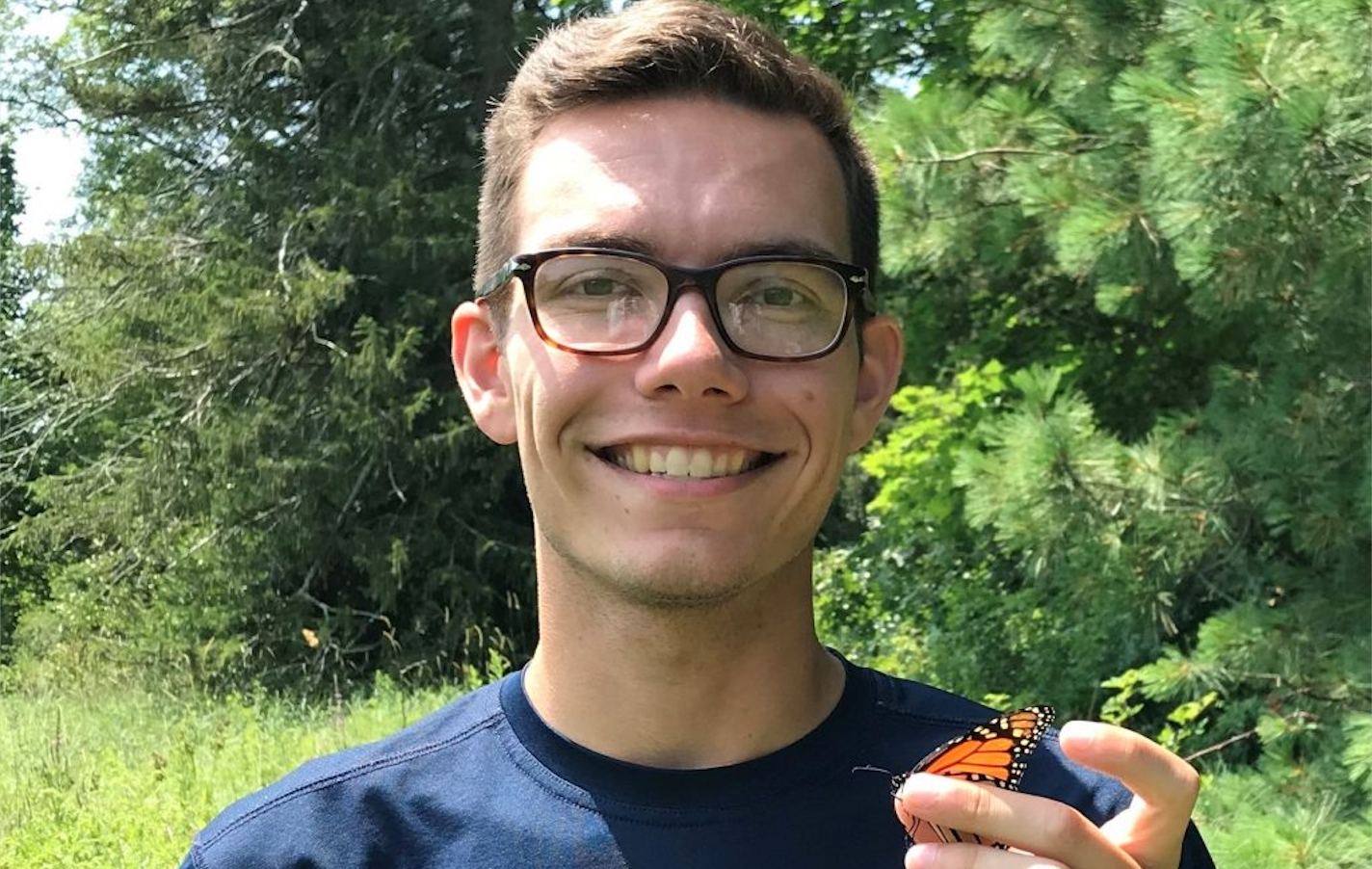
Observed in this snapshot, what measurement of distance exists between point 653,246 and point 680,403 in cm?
18

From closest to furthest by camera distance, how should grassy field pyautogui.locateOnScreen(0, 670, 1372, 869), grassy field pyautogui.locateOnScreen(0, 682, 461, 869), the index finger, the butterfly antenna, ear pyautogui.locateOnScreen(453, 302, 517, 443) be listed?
1. the index finger
2. the butterfly antenna
3. ear pyautogui.locateOnScreen(453, 302, 517, 443)
4. grassy field pyautogui.locateOnScreen(0, 670, 1372, 869)
5. grassy field pyautogui.locateOnScreen(0, 682, 461, 869)

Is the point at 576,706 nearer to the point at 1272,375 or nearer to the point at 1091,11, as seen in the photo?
the point at 1272,375

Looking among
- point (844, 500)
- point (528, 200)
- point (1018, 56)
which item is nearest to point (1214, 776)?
point (1018, 56)

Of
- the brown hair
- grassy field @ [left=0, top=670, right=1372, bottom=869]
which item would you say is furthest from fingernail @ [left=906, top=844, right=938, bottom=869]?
grassy field @ [left=0, top=670, right=1372, bottom=869]

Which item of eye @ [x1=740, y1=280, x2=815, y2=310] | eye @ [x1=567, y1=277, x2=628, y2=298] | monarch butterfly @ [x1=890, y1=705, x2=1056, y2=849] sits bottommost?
monarch butterfly @ [x1=890, y1=705, x2=1056, y2=849]

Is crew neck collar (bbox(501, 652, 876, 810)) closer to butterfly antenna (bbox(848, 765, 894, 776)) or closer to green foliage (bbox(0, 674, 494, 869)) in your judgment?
butterfly antenna (bbox(848, 765, 894, 776))

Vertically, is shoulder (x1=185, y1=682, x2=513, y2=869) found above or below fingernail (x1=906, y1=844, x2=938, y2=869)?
below

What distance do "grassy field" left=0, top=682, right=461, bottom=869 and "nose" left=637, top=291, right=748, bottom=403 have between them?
3.52 metres

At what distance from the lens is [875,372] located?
5.50 feet

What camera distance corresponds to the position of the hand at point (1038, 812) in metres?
1.03

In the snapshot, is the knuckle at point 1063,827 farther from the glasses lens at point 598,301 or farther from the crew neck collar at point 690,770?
the glasses lens at point 598,301

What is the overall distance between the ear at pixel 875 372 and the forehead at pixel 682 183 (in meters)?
0.17

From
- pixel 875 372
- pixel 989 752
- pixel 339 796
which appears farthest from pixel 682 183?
pixel 339 796

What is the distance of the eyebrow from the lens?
1.38 m
